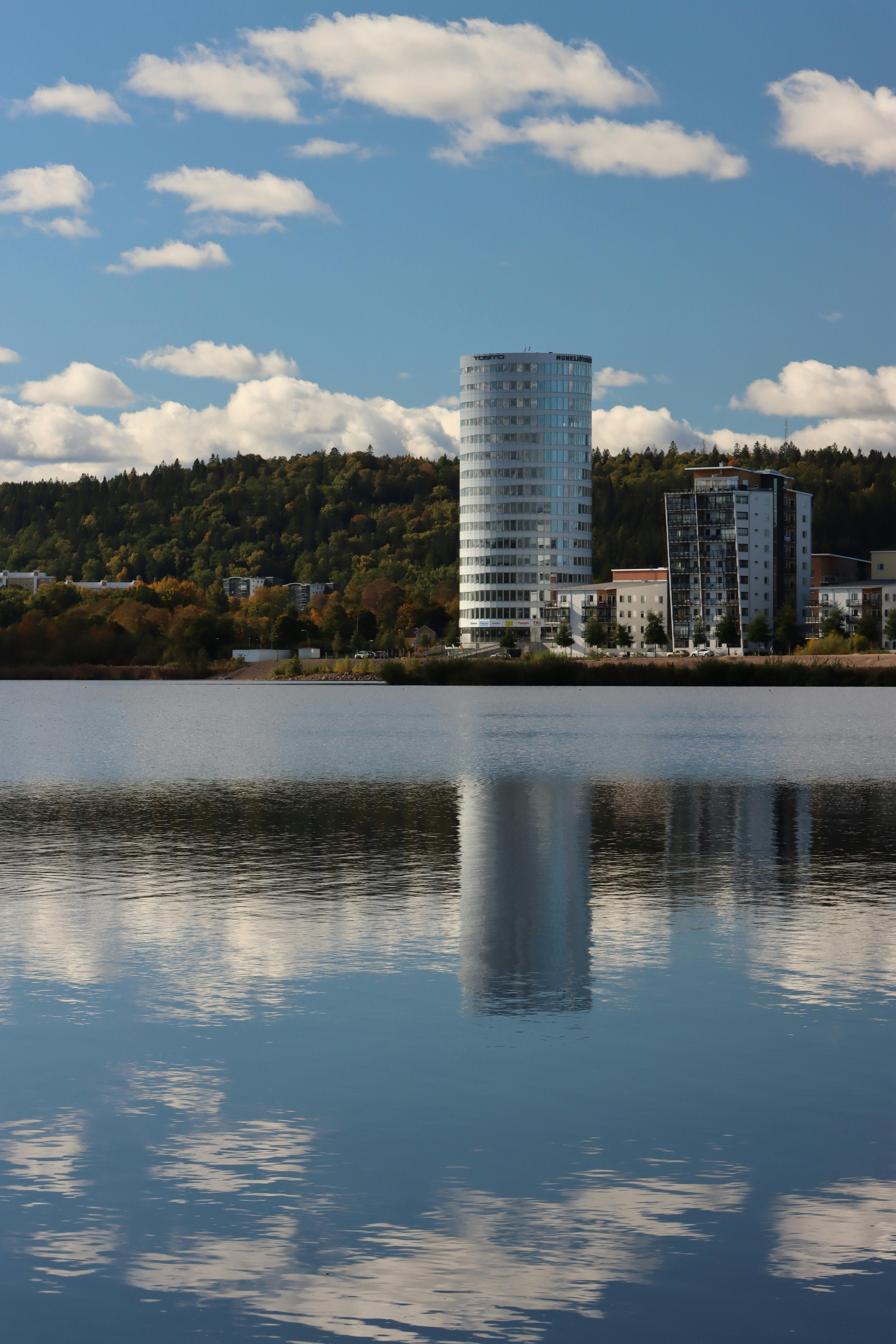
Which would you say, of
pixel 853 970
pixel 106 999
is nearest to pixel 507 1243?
pixel 106 999

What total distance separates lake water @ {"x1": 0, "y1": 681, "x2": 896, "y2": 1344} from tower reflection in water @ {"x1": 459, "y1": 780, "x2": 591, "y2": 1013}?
120 millimetres

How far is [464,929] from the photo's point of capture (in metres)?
24.1

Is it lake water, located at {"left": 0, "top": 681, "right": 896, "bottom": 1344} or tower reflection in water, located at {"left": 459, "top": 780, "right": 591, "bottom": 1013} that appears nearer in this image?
lake water, located at {"left": 0, "top": 681, "right": 896, "bottom": 1344}

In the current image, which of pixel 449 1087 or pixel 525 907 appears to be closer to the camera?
pixel 449 1087

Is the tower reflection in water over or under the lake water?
under

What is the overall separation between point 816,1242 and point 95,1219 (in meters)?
5.69

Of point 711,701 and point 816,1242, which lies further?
point 711,701

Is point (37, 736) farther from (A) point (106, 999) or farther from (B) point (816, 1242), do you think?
(B) point (816, 1242)

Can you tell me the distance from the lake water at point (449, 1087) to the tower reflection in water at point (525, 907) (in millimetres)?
120

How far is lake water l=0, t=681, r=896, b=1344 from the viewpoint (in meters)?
10.1

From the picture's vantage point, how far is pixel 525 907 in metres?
26.4

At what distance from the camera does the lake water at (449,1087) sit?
10141 mm

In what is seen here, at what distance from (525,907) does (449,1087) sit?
11675 mm

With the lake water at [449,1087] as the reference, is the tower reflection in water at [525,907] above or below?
below
